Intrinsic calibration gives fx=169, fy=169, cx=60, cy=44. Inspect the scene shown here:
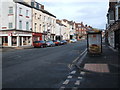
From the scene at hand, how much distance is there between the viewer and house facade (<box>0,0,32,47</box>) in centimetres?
3494

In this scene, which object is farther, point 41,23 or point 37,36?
point 41,23

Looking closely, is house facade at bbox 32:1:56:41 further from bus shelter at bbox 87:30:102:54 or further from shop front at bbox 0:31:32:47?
bus shelter at bbox 87:30:102:54

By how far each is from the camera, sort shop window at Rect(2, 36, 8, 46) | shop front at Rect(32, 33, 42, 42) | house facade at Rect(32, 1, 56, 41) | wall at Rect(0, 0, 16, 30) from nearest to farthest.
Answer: wall at Rect(0, 0, 16, 30) → shop window at Rect(2, 36, 8, 46) → shop front at Rect(32, 33, 42, 42) → house facade at Rect(32, 1, 56, 41)

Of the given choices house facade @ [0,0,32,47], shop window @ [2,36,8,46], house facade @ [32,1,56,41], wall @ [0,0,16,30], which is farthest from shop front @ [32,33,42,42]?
wall @ [0,0,16,30]

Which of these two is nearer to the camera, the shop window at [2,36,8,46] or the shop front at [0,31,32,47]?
the shop front at [0,31,32,47]

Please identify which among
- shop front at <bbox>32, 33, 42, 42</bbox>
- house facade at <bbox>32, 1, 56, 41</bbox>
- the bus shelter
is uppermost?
house facade at <bbox>32, 1, 56, 41</bbox>

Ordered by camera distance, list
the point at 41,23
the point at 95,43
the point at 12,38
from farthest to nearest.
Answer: the point at 41,23, the point at 12,38, the point at 95,43

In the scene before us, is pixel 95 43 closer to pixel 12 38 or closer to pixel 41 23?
pixel 12 38

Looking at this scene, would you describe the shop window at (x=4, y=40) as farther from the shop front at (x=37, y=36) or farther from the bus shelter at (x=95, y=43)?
the bus shelter at (x=95, y=43)

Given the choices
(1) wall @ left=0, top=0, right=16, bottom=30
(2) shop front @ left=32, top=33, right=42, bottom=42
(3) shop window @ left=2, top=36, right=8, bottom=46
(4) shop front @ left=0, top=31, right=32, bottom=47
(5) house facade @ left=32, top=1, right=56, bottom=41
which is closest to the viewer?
(4) shop front @ left=0, top=31, right=32, bottom=47

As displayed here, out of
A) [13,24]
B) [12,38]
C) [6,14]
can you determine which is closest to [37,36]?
[12,38]

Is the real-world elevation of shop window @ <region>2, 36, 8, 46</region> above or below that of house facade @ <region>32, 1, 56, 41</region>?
below

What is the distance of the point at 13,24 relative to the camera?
114 feet

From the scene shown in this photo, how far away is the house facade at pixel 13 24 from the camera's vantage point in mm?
34938
